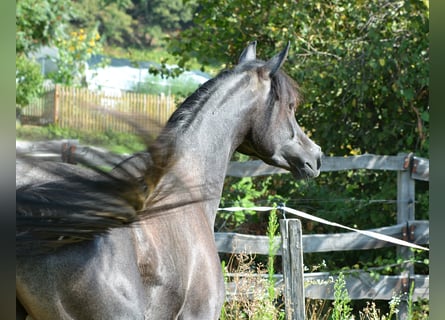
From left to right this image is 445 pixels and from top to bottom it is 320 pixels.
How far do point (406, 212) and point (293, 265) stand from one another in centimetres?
278

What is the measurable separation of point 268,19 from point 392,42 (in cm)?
154

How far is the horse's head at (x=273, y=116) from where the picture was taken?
363 centimetres

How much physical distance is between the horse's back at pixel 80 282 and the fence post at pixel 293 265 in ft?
9.20

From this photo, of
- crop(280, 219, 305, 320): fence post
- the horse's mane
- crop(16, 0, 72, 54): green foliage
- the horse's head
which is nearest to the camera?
the horse's mane

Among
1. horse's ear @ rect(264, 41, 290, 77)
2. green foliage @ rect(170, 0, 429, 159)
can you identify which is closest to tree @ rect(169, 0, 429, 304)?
green foliage @ rect(170, 0, 429, 159)

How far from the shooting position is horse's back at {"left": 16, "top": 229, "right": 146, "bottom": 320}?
208 cm

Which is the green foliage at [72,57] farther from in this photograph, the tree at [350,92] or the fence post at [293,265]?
the fence post at [293,265]

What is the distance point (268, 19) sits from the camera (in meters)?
8.52

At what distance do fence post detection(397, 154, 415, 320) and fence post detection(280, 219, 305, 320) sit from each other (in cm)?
259

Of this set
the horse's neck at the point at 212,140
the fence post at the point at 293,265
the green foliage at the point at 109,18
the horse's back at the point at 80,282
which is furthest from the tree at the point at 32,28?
the green foliage at the point at 109,18

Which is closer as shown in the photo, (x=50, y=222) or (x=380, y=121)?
(x=50, y=222)

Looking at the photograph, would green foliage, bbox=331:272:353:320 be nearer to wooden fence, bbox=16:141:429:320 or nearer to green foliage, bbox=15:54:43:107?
wooden fence, bbox=16:141:429:320

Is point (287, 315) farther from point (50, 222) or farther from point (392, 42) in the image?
point (392, 42)

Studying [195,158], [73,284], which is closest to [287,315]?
[195,158]
